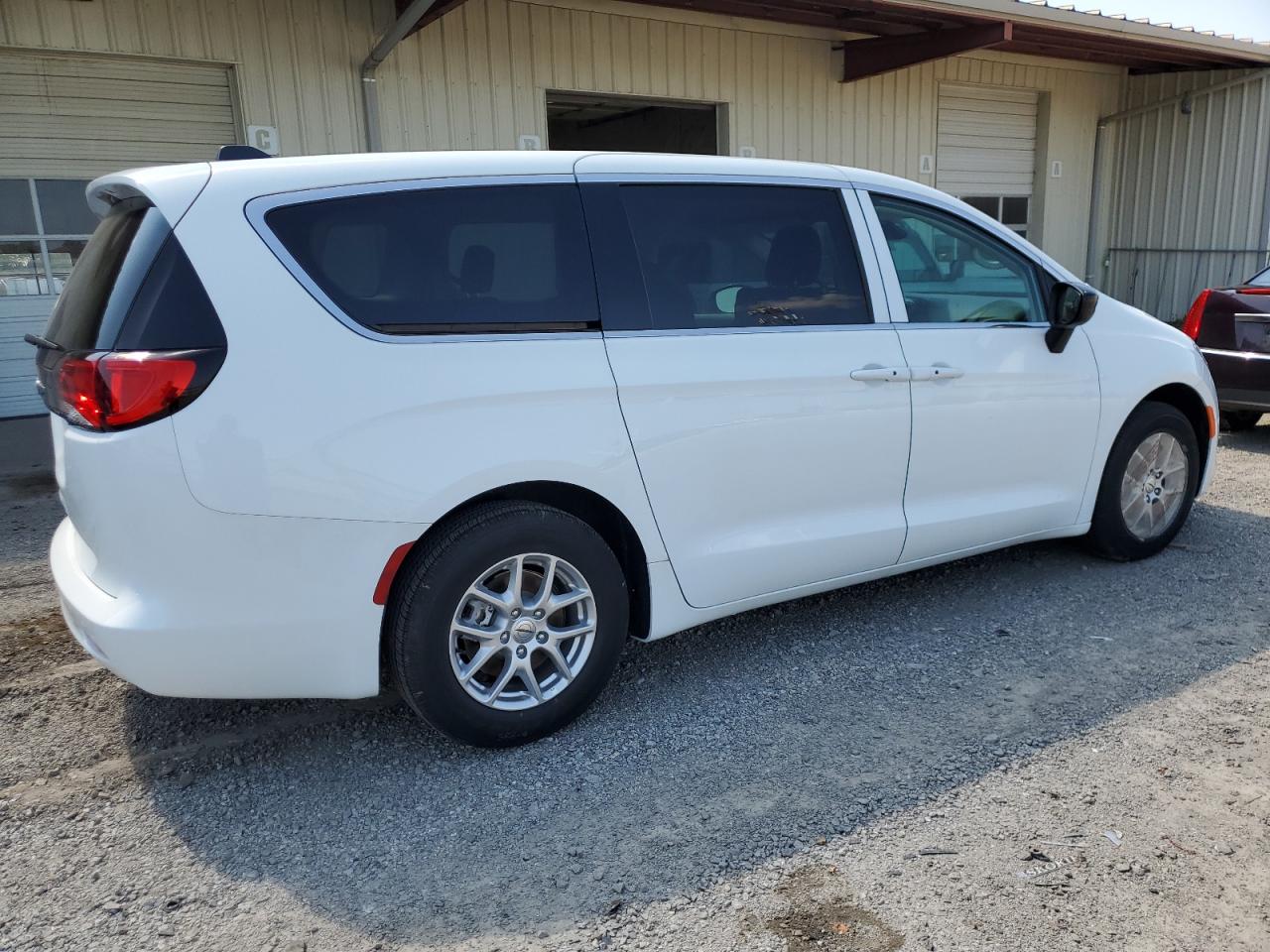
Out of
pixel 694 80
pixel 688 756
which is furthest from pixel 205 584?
pixel 694 80

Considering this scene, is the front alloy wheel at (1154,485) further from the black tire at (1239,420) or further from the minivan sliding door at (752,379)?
the black tire at (1239,420)

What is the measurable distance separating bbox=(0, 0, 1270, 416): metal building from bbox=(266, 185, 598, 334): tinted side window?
5.89 metres

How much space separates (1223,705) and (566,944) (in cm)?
246

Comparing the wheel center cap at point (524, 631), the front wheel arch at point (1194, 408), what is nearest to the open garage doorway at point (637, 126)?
the front wheel arch at point (1194, 408)

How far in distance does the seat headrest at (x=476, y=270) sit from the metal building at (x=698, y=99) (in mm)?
6001

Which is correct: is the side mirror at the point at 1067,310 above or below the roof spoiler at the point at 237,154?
below

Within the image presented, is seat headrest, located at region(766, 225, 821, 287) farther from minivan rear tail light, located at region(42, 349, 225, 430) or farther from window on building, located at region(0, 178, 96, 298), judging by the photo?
window on building, located at region(0, 178, 96, 298)

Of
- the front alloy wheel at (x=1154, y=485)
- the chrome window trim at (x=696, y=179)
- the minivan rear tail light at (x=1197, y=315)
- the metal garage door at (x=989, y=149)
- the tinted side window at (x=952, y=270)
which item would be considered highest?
the metal garage door at (x=989, y=149)

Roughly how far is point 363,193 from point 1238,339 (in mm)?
6717

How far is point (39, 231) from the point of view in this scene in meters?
8.66

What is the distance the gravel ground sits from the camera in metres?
2.42

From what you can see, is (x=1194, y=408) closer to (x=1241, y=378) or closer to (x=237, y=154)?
(x=1241, y=378)

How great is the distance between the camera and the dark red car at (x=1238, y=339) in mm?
7066

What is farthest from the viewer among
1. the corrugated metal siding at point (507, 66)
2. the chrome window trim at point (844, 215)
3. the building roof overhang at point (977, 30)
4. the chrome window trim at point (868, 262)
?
the building roof overhang at point (977, 30)
